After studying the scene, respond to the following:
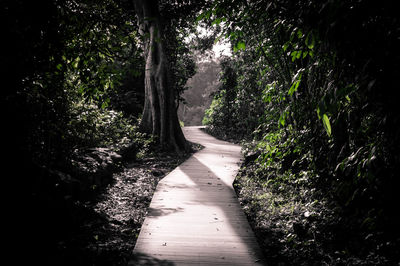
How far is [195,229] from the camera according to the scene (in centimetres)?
428

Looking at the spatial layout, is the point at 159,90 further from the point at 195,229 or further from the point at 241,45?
the point at 241,45

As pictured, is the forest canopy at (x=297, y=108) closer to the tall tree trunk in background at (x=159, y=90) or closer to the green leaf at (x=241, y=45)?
the green leaf at (x=241, y=45)

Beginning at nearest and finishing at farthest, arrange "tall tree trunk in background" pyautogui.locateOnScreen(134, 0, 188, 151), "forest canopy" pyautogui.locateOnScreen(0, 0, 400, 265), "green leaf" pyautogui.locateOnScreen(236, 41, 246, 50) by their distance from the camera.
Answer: "forest canopy" pyautogui.locateOnScreen(0, 0, 400, 265), "green leaf" pyautogui.locateOnScreen(236, 41, 246, 50), "tall tree trunk in background" pyautogui.locateOnScreen(134, 0, 188, 151)

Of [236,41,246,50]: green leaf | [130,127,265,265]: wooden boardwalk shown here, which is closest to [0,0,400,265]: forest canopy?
[236,41,246,50]: green leaf

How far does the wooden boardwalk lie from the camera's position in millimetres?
3454

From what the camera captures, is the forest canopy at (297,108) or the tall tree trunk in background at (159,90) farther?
the tall tree trunk in background at (159,90)

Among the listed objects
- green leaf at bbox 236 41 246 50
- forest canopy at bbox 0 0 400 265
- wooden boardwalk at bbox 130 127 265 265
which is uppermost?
green leaf at bbox 236 41 246 50

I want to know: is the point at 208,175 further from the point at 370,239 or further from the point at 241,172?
the point at 370,239

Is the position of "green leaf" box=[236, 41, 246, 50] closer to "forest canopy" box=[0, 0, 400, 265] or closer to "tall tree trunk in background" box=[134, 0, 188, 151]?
"forest canopy" box=[0, 0, 400, 265]

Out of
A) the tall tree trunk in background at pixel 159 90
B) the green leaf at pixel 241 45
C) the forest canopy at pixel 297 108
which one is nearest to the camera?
the forest canopy at pixel 297 108

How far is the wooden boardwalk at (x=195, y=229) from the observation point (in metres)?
3.45

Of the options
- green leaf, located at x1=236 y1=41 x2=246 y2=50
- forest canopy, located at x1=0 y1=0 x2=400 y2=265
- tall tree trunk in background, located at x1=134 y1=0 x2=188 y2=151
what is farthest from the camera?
tall tree trunk in background, located at x1=134 y1=0 x2=188 y2=151

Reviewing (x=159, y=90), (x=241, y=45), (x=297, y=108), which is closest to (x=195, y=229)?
(x=297, y=108)

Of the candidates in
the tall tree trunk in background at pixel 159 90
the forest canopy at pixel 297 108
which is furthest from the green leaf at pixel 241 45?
the tall tree trunk in background at pixel 159 90
